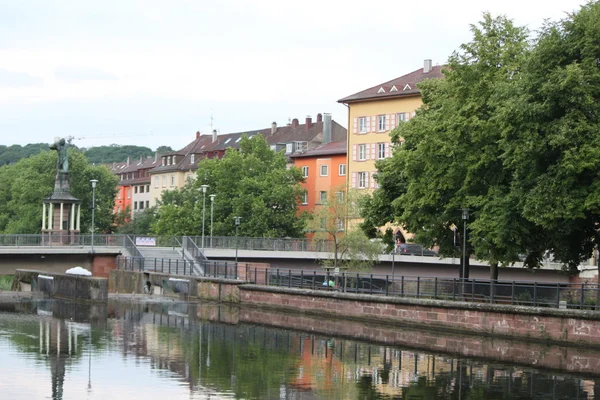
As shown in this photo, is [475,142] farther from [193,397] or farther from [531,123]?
[193,397]

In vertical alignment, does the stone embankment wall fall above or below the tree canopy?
below

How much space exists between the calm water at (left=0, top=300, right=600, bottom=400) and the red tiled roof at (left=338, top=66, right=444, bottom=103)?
183 ft

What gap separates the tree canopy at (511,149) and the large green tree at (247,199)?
37.5 meters

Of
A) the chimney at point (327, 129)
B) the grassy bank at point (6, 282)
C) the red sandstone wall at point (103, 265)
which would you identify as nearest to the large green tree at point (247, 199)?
the chimney at point (327, 129)

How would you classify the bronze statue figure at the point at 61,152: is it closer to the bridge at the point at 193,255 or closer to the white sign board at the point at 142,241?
the bridge at the point at 193,255

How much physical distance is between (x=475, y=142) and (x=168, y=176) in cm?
9747

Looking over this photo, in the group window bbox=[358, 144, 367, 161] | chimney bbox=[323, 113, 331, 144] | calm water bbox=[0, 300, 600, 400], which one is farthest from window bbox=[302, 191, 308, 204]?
calm water bbox=[0, 300, 600, 400]

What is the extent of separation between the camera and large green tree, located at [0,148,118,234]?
Answer: 109062 mm

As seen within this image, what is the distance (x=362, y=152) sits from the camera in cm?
9612

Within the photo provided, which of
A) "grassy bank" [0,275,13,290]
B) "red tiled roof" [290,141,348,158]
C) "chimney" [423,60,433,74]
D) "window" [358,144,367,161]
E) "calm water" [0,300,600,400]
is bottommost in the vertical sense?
"calm water" [0,300,600,400]

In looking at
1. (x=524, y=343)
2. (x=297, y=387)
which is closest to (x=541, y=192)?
(x=524, y=343)

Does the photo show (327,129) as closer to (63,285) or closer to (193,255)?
(193,255)

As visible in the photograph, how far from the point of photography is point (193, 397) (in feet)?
74.2

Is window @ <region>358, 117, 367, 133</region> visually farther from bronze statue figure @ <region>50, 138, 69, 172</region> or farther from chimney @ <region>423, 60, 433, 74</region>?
bronze statue figure @ <region>50, 138, 69, 172</region>
